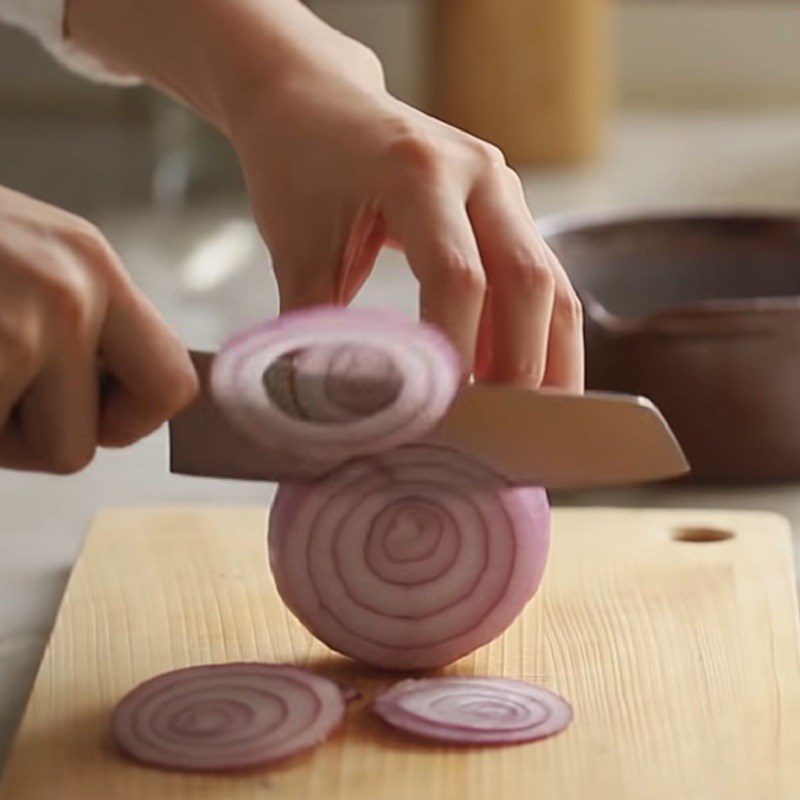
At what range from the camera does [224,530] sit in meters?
1.48

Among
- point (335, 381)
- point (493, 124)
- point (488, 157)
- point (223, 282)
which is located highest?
point (488, 157)

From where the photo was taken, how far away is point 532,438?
1184 millimetres

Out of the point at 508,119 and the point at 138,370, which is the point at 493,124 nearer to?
the point at 508,119

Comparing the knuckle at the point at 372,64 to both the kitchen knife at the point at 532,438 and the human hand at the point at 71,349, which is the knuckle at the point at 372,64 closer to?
the kitchen knife at the point at 532,438

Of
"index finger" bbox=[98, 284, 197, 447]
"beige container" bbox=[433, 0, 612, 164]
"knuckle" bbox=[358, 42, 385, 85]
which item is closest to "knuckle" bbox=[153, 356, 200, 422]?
"index finger" bbox=[98, 284, 197, 447]

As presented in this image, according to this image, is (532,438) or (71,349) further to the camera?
(532,438)

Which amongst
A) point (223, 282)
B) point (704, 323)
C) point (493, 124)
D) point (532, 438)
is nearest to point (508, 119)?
point (493, 124)

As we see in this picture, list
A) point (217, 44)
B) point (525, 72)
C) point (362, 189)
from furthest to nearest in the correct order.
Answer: point (525, 72) → point (217, 44) → point (362, 189)

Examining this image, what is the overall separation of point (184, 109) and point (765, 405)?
1295 millimetres

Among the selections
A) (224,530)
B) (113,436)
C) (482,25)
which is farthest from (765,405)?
(482,25)

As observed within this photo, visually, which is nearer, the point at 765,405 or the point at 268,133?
the point at 268,133

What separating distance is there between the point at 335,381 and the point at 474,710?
0.21 meters

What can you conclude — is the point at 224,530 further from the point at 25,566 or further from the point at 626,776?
the point at 626,776

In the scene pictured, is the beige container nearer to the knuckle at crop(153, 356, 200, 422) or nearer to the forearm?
the forearm
